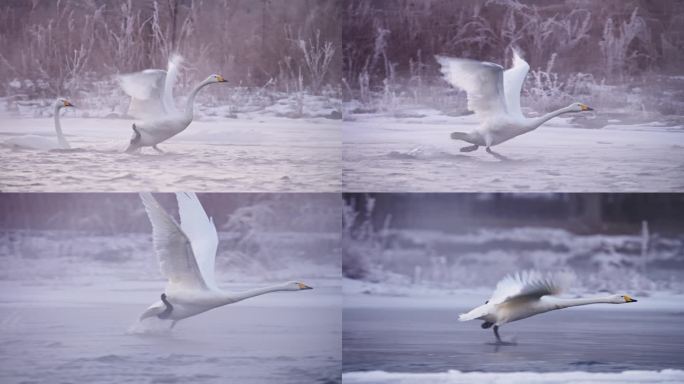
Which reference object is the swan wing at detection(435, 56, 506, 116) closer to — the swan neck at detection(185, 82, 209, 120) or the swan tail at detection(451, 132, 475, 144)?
the swan tail at detection(451, 132, 475, 144)

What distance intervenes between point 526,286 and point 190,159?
1.59 meters

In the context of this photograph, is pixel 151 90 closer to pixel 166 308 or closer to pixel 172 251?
pixel 172 251

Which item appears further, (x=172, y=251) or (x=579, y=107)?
(x=579, y=107)

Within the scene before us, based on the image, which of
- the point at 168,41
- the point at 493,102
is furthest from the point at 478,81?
the point at 168,41

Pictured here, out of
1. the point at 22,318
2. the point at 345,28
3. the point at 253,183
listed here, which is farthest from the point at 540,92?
the point at 22,318

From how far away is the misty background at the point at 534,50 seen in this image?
16.0ft

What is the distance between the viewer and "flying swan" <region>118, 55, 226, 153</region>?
15.9ft

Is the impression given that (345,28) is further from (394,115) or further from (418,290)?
(418,290)

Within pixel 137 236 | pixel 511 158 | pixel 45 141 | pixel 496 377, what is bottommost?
pixel 496 377

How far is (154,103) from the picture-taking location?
15.9 feet

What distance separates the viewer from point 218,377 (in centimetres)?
482

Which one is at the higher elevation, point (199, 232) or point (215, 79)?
point (215, 79)

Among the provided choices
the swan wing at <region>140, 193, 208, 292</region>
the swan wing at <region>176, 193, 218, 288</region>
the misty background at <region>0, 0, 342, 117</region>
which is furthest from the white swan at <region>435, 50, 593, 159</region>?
the swan wing at <region>140, 193, 208, 292</region>

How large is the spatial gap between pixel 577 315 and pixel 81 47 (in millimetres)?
2495
